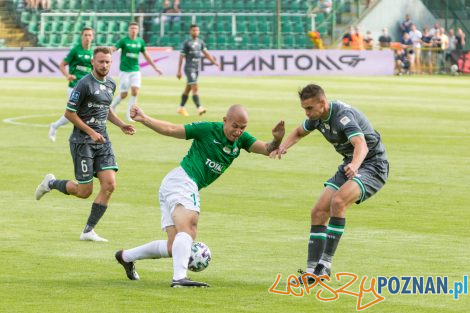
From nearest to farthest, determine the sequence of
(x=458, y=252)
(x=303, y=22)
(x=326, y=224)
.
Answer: (x=326, y=224), (x=458, y=252), (x=303, y=22)

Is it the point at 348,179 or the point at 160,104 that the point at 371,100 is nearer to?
the point at 160,104

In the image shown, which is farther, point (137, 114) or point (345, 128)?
point (345, 128)

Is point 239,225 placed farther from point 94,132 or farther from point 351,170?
point 351,170

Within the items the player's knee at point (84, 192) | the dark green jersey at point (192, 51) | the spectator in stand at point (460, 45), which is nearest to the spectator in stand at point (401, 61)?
the spectator in stand at point (460, 45)

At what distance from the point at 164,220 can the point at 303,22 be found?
157ft

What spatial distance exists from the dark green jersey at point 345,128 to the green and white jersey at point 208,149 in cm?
78

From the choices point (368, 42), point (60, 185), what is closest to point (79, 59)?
point (60, 185)

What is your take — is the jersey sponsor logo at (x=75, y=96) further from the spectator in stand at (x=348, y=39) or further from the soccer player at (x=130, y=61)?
the spectator in stand at (x=348, y=39)

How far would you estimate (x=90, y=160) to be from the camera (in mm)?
14289

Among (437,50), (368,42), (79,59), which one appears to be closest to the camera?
(79,59)

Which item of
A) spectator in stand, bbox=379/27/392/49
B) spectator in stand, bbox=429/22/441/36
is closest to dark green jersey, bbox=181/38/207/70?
spectator in stand, bbox=379/27/392/49

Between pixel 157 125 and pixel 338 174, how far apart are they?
6.62ft

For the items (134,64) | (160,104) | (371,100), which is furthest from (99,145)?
(371,100)

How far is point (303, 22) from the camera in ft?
191
